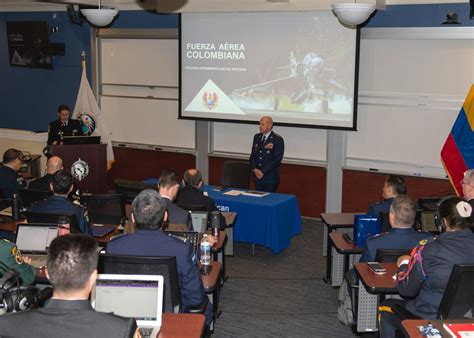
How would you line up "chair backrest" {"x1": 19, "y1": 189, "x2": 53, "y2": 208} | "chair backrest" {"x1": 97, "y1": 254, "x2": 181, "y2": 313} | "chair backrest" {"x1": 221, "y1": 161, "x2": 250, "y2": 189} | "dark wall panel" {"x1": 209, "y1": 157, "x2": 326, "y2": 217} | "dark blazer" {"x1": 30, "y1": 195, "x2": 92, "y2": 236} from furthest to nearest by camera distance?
"dark wall panel" {"x1": 209, "y1": 157, "x2": 326, "y2": 217}, "chair backrest" {"x1": 221, "y1": 161, "x2": 250, "y2": 189}, "chair backrest" {"x1": 19, "y1": 189, "x2": 53, "y2": 208}, "dark blazer" {"x1": 30, "y1": 195, "x2": 92, "y2": 236}, "chair backrest" {"x1": 97, "y1": 254, "x2": 181, "y2": 313}

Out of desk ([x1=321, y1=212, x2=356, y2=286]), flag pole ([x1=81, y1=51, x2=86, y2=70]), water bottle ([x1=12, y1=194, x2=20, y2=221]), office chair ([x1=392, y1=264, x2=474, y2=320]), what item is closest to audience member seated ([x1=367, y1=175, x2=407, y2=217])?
desk ([x1=321, y1=212, x2=356, y2=286])

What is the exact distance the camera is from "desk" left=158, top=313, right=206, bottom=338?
11.2ft

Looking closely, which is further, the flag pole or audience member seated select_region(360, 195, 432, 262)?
the flag pole

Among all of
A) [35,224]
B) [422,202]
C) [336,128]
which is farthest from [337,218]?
[35,224]

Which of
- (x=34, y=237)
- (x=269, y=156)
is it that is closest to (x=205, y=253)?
(x=34, y=237)

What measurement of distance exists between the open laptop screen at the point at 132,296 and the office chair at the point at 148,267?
0.34 meters

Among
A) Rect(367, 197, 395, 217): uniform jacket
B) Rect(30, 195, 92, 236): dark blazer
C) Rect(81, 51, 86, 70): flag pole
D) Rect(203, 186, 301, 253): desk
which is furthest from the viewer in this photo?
Rect(81, 51, 86, 70): flag pole

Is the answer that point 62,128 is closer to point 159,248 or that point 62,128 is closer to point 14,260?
point 14,260

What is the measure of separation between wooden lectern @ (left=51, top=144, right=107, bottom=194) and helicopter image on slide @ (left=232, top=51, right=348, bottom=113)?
2.40 metres

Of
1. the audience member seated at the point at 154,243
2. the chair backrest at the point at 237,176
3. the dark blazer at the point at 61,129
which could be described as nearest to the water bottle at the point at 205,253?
the audience member seated at the point at 154,243

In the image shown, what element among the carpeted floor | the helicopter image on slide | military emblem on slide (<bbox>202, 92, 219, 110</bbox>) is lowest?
the carpeted floor

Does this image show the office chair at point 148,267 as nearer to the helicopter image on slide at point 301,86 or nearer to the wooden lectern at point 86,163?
the wooden lectern at point 86,163

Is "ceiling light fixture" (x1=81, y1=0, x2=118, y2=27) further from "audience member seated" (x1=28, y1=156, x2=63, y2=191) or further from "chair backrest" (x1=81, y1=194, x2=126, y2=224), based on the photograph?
"chair backrest" (x1=81, y1=194, x2=126, y2=224)

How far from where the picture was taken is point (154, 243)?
12.8 ft
